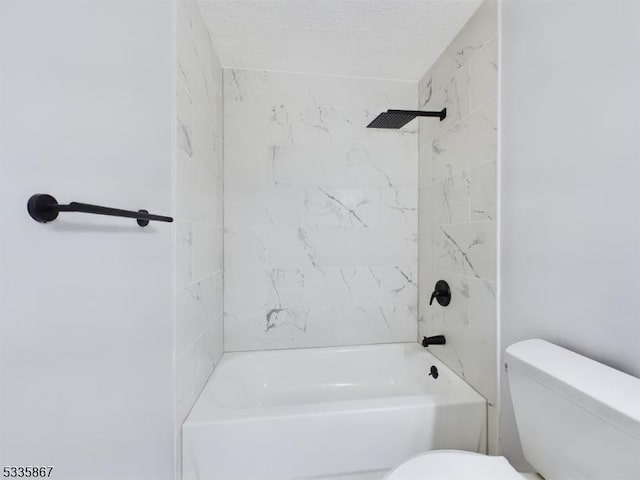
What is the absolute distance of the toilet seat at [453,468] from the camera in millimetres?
812

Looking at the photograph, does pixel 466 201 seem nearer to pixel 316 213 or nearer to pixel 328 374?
pixel 316 213

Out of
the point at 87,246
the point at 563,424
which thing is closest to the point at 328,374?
the point at 563,424

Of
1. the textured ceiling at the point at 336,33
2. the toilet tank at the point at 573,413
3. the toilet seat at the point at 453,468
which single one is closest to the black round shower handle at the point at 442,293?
the toilet tank at the point at 573,413

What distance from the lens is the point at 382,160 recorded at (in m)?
1.90

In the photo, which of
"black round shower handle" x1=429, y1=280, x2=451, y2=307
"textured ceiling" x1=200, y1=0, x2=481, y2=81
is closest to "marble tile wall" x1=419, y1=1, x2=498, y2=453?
"black round shower handle" x1=429, y1=280, x2=451, y2=307

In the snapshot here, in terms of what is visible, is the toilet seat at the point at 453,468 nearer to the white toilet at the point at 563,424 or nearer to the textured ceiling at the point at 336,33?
the white toilet at the point at 563,424

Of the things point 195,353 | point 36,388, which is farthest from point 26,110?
point 195,353

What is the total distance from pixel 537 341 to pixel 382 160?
4.39ft

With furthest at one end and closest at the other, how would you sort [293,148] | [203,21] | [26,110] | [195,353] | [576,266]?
[293,148], [203,21], [195,353], [576,266], [26,110]

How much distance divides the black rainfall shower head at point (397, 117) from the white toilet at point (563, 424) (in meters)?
1.20

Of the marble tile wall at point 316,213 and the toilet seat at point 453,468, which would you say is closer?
the toilet seat at point 453,468

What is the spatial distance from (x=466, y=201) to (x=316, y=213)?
877mm

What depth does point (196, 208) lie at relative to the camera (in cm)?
124

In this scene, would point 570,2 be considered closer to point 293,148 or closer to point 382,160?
point 382,160
